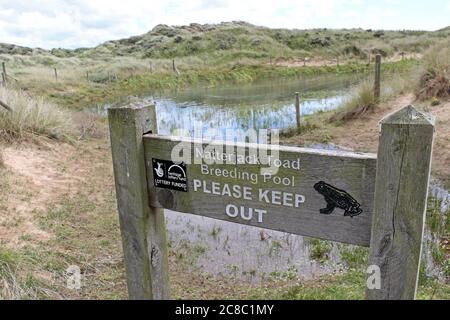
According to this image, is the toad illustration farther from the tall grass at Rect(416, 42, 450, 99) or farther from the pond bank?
the pond bank

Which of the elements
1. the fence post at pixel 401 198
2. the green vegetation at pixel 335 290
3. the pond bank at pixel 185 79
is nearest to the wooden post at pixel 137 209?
the fence post at pixel 401 198

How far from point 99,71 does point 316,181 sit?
26.4 meters

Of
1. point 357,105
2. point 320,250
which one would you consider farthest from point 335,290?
point 357,105

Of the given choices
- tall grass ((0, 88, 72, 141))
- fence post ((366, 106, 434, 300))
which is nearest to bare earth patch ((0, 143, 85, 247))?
tall grass ((0, 88, 72, 141))

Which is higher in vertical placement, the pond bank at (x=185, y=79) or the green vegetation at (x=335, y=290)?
the pond bank at (x=185, y=79)

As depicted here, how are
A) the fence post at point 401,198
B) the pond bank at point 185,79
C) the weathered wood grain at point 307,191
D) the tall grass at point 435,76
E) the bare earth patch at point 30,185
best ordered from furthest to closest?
the pond bank at point 185,79 < the tall grass at point 435,76 < the bare earth patch at point 30,185 < the weathered wood grain at point 307,191 < the fence post at point 401,198

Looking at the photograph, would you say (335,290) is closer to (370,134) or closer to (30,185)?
(30,185)

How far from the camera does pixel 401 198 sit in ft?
5.27

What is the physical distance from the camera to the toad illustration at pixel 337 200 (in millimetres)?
1723

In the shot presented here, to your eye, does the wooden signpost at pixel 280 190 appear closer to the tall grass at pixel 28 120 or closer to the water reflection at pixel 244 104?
the tall grass at pixel 28 120

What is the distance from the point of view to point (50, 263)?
163 inches
